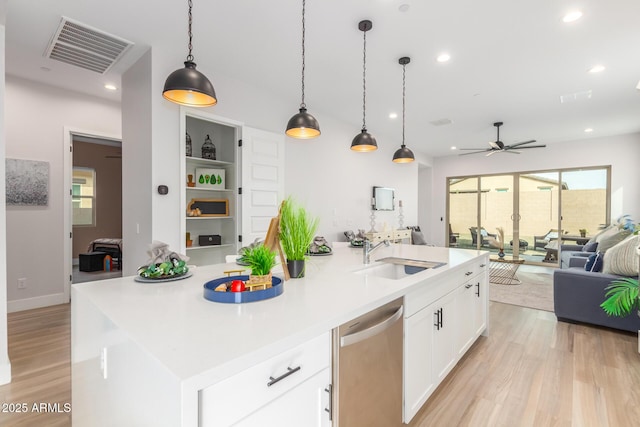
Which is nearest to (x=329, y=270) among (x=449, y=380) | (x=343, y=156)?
(x=449, y=380)

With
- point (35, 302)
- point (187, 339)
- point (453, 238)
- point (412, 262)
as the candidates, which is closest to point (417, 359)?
point (412, 262)

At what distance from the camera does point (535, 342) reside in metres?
2.91

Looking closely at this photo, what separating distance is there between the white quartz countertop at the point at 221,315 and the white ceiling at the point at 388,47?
2.09m

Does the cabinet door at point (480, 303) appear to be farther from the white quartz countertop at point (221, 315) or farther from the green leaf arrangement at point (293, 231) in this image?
the green leaf arrangement at point (293, 231)

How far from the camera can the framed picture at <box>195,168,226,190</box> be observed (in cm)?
383

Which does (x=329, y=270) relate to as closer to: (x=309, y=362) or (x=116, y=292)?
(x=309, y=362)

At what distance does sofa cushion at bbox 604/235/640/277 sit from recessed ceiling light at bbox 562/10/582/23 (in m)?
2.02

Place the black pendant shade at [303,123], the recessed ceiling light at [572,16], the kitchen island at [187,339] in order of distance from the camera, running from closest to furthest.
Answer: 1. the kitchen island at [187,339]
2. the black pendant shade at [303,123]
3. the recessed ceiling light at [572,16]

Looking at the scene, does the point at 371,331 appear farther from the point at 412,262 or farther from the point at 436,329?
the point at 412,262

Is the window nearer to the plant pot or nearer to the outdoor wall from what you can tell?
the outdoor wall

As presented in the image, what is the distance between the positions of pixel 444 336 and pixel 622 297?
1951 millimetres

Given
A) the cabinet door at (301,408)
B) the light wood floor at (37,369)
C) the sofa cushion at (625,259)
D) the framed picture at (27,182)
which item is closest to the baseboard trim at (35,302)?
the light wood floor at (37,369)

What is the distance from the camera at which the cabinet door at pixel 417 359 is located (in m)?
1.59

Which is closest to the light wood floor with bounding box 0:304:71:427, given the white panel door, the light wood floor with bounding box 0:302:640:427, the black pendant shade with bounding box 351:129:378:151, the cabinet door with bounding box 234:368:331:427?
the light wood floor with bounding box 0:302:640:427
